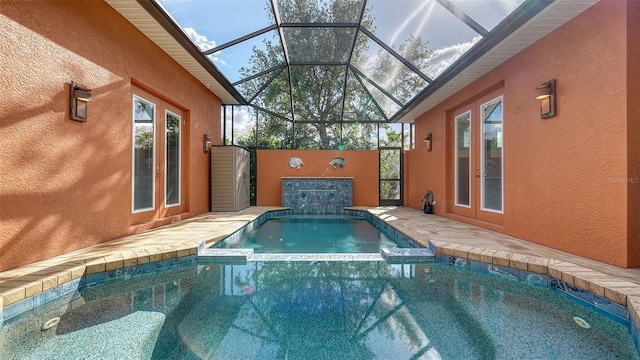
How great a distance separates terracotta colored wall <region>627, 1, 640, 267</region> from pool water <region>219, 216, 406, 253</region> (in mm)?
3094

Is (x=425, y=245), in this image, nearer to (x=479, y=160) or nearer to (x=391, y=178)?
(x=479, y=160)

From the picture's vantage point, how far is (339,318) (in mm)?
2600

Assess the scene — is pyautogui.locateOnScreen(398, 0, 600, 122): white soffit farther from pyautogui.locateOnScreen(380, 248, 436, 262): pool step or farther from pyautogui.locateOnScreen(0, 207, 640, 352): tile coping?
pyautogui.locateOnScreen(380, 248, 436, 262): pool step

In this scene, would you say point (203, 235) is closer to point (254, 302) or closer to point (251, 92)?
point (254, 302)

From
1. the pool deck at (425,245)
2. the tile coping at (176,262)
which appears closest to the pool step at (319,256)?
the tile coping at (176,262)

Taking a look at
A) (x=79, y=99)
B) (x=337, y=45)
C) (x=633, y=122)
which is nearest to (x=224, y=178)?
(x=79, y=99)

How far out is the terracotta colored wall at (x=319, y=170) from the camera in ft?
36.1

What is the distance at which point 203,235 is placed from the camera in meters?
4.98

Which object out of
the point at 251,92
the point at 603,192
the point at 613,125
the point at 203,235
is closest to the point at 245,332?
the point at 203,235

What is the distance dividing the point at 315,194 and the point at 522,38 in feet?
24.5

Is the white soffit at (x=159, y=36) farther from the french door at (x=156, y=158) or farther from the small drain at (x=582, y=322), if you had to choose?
the small drain at (x=582, y=322)

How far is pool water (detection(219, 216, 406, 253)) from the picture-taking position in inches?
205

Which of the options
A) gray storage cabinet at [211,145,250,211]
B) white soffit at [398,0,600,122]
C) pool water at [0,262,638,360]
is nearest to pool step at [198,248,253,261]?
pool water at [0,262,638,360]

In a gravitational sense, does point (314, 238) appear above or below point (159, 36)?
below
